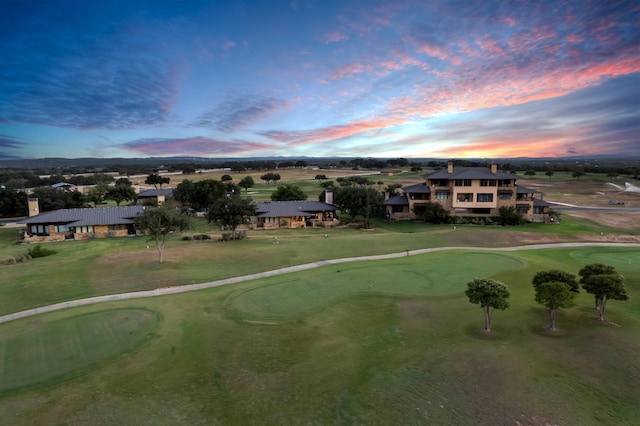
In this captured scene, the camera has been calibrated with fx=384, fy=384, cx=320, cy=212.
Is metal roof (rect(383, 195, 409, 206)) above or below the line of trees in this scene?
above

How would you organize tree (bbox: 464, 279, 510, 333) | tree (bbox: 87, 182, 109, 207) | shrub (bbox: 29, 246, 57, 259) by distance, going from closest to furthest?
tree (bbox: 464, 279, 510, 333), shrub (bbox: 29, 246, 57, 259), tree (bbox: 87, 182, 109, 207)

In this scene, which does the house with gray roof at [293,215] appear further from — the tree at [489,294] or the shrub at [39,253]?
the tree at [489,294]

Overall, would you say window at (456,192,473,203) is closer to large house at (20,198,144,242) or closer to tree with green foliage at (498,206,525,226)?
tree with green foliage at (498,206,525,226)

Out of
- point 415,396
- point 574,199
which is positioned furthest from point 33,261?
point 574,199

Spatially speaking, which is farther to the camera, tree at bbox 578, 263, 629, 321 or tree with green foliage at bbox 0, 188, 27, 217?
tree with green foliage at bbox 0, 188, 27, 217

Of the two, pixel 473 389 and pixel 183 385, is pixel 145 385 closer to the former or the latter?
pixel 183 385

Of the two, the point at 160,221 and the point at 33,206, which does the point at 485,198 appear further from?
the point at 33,206

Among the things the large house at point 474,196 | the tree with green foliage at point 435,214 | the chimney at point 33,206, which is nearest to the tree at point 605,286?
the tree with green foliage at point 435,214

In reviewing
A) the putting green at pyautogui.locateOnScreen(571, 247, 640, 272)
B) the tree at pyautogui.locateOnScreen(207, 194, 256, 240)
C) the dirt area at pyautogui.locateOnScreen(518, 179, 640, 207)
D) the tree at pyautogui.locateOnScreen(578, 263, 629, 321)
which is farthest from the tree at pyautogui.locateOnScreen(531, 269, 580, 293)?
the dirt area at pyautogui.locateOnScreen(518, 179, 640, 207)
